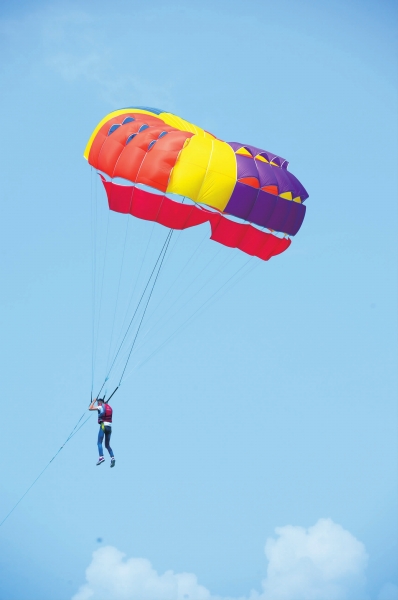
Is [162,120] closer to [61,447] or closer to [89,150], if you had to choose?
[89,150]

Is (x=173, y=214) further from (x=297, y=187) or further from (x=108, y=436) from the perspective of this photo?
(x=108, y=436)

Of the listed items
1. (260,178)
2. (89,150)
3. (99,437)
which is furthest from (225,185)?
(99,437)

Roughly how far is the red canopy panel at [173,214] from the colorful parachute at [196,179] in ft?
0.08

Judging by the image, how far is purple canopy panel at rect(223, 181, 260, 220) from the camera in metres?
19.0

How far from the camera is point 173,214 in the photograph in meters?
19.4

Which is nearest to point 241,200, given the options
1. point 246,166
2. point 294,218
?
point 246,166

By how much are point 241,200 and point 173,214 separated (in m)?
1.64

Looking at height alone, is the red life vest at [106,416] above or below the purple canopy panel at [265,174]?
below

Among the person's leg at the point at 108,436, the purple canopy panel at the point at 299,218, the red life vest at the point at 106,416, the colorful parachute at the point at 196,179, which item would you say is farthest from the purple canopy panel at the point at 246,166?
the person's leg at the point at 108,436

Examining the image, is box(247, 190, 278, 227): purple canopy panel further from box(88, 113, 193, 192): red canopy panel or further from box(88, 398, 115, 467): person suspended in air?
box(88, 398, 115, 467): person suspended in air

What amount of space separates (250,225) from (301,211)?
1.32 metres

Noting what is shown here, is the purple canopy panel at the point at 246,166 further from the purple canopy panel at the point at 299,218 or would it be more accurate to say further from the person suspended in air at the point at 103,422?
the person suspended in air at the point at 103,422

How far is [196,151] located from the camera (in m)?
18.8

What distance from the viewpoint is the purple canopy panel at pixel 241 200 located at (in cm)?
1895
